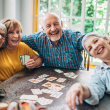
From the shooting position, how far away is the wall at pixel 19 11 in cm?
341

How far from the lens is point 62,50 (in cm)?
204

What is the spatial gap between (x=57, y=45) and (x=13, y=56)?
2.29 ft

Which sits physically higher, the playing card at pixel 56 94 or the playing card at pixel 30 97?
the playing card at pixel 30 97

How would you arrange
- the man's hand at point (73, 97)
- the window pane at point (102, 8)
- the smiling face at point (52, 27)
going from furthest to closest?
the window pane at point (102, 8) < the smiling face at point (52, 27) < the man's hand at point (73, 97)

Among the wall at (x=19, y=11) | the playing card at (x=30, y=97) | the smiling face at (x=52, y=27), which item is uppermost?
the wall at (x=19, y=11)

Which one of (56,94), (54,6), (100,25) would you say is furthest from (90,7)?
(56,94)

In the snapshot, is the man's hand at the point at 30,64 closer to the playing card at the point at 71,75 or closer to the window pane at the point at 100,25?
Answer: the playing card at the point at 71,75

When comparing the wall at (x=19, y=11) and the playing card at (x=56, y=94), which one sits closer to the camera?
the playing card at (x=56, y=94)

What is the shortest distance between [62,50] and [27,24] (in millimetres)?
2245

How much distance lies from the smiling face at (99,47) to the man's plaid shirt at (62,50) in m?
0.77

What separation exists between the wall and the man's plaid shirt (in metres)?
1.82

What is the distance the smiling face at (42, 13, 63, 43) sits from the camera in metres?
2.00

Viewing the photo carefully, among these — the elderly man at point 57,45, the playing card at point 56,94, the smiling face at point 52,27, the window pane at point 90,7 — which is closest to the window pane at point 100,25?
the window pane at point 90,7

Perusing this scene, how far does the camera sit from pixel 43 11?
406 cm
